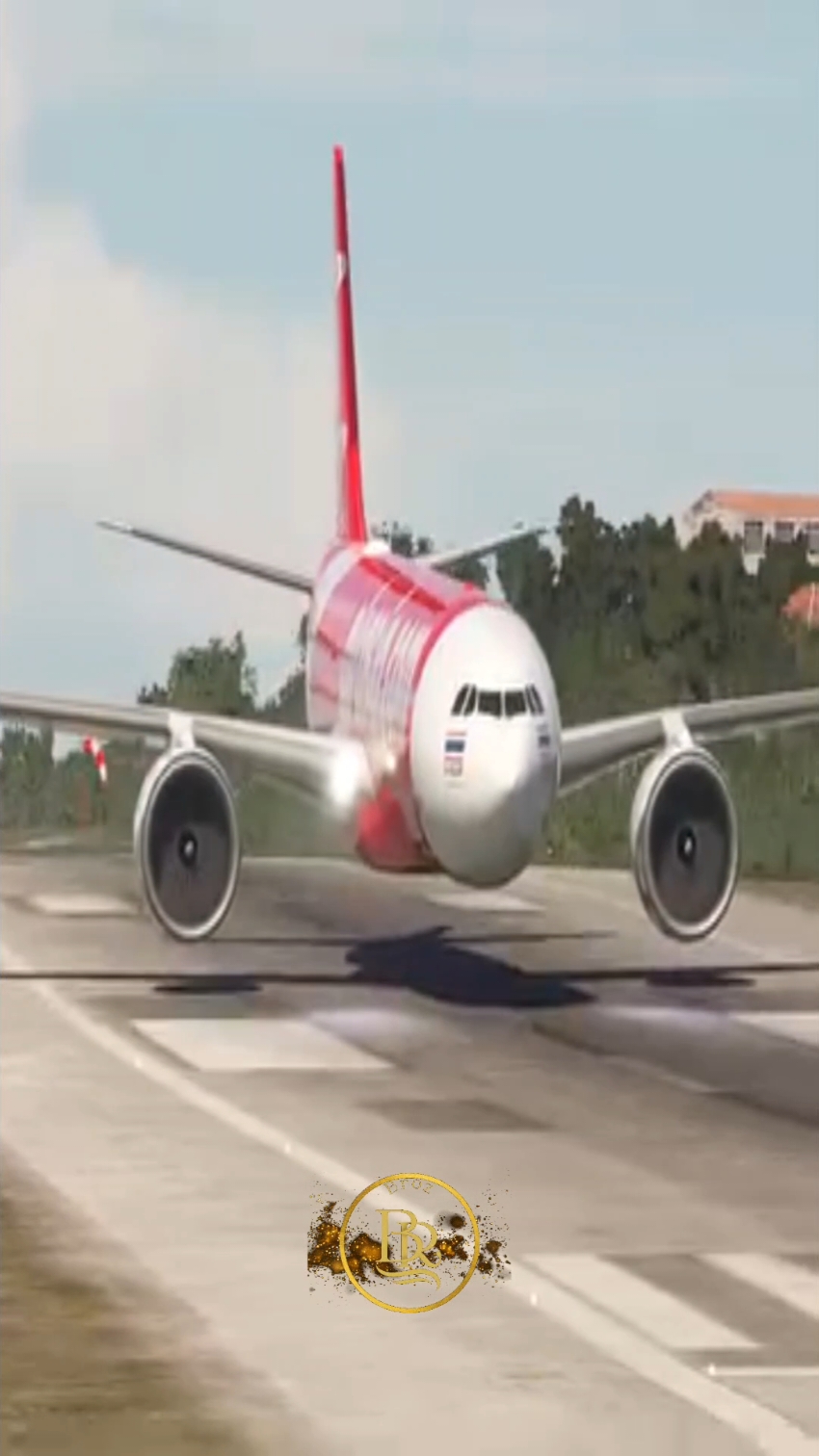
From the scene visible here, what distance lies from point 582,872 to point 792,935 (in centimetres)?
1513

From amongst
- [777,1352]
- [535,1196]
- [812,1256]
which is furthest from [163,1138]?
[777,1352]

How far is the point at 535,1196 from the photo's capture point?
3256cm

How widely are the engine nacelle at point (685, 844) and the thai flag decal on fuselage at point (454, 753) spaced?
13.9 feet

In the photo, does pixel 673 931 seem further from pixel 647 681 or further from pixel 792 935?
pixel 647 681

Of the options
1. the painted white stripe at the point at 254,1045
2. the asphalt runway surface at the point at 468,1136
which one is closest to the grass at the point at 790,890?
the asphalt runway surface at the point at 468,1136

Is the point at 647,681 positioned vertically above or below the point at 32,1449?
above

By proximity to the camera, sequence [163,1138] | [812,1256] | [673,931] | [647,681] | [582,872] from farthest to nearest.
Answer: [647,681]
[582,872]
[673,931]
[163,1138]
[812,1256]

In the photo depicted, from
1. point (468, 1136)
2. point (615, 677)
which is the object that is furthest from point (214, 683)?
point (468, 1136)

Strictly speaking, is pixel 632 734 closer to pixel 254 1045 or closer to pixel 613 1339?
pixel 254 1045

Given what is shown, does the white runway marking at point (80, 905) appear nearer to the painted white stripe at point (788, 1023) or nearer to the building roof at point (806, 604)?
the painted white stripe at point (788, 1023)

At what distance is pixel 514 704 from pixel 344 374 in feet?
94.3

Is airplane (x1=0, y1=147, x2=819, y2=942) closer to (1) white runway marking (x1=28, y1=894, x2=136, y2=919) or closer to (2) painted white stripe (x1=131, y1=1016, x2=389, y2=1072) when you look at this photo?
(2) painted white stripe (x1=131, y1=1016, x2=389, y2=1072)

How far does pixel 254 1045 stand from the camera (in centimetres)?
4606

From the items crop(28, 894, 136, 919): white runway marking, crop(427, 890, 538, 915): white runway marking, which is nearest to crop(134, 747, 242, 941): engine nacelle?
crop(28, 894, 136, 919): white runway marking
